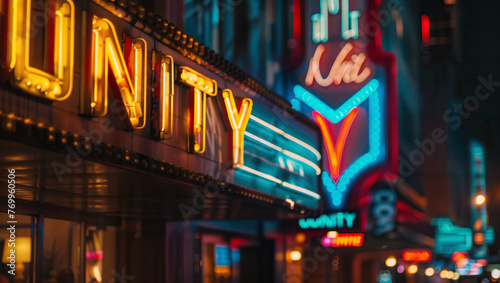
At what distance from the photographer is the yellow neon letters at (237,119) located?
13664 mm

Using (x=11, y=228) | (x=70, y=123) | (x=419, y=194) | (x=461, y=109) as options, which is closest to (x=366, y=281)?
(x=419, y=194)

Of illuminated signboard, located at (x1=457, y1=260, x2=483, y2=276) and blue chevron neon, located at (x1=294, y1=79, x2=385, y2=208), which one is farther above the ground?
blue chevron neon, located at (x1=294, y1=79, x2=385, y2=208)

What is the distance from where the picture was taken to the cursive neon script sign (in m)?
24.4

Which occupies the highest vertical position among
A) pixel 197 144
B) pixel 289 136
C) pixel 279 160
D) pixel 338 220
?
pixel 289 136

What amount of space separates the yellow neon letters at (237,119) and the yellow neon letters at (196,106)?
3.30 ft

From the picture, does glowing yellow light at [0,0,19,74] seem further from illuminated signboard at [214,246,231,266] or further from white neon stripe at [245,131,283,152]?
illuminated signboard at [214,246,231,266]

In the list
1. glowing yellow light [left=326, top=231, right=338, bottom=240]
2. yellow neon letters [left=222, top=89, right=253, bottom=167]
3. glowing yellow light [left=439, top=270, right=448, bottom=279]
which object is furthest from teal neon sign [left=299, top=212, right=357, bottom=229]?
glowing yellow light [left=439, top=270, right=448, bottom=279]

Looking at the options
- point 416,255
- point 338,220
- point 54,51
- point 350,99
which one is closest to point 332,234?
point 338,220

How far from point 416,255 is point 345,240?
12839 mm

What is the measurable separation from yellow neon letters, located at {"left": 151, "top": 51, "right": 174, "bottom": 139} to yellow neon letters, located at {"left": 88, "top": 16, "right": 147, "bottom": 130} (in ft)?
1.71

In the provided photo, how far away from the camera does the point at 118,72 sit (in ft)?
31.6

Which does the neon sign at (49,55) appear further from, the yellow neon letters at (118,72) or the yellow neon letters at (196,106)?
the yellow neon letters at (196,106)

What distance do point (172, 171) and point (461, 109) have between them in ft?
146

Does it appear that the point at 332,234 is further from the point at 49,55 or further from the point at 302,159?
the point at 49,55
